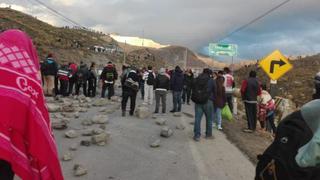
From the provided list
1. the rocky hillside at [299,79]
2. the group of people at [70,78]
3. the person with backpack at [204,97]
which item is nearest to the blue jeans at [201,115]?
the person with backpack at [204,97]

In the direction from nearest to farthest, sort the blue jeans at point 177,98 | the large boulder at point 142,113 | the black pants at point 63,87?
the large boulder at point 142,113
the blue jeans at point 177,98
the black pants at point 63,87

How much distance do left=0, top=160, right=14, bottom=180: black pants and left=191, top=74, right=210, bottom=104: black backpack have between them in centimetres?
1132

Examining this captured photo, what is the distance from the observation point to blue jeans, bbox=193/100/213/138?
14.8m

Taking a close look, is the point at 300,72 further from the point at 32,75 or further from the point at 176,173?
the point at 32,75

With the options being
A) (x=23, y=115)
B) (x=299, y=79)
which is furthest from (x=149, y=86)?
(x=299, y=79)

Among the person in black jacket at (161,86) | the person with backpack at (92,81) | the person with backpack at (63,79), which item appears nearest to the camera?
the person in black jacket at (161,86)

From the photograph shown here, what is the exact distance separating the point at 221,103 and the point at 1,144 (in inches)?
542

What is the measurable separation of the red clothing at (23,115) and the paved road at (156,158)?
548 centimetres

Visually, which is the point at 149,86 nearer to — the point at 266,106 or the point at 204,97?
the point at 266,106

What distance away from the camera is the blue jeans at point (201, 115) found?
14.8m

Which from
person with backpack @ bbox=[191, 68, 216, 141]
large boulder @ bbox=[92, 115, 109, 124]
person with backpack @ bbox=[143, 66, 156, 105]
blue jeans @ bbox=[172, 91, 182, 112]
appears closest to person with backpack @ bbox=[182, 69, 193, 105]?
person with backpack @ bbox=[143, 66, 156, 105]

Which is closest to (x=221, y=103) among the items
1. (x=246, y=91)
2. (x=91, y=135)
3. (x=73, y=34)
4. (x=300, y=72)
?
(x=246, y=91)

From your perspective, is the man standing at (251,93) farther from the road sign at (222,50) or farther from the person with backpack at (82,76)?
the road sign at (222,50)

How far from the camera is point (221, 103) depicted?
683 inches
